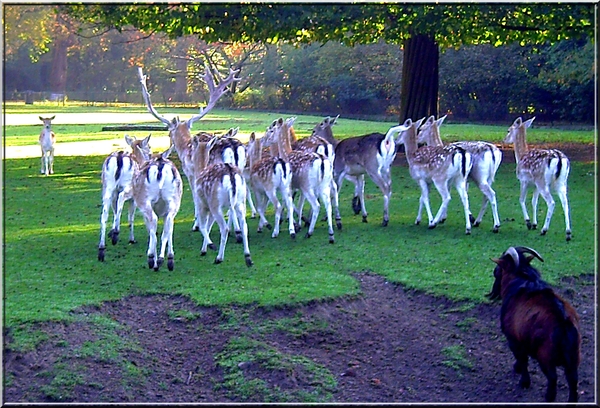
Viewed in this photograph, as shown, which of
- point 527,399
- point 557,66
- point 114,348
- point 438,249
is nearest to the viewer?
point 527,399

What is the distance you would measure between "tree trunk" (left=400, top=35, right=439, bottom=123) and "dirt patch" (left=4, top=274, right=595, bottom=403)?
33.2 ft

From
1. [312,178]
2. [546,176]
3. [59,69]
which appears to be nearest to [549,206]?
[546,176]

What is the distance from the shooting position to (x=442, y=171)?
12234mm

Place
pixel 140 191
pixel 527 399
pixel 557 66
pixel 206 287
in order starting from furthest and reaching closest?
pixel 557 66
pixel 140 191
pixel 206 287
pixel 527 399

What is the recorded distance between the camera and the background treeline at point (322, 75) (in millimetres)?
31609

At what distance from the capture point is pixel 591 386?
7121 millimetres

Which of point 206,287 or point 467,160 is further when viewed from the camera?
point 467,160

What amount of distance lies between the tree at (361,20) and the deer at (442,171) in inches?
144

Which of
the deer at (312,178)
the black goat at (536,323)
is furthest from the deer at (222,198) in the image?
the black goat at (536,323)

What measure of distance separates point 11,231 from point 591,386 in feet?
27.4

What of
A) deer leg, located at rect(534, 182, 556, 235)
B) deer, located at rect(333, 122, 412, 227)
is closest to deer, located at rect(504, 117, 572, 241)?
deer leg, located at rect(534, 182, 556, 235)

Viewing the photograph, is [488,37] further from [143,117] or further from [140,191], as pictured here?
[143,117]

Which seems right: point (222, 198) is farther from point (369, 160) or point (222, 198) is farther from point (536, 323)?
point (536, 323)

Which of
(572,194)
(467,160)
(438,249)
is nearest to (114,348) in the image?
(438,249)
